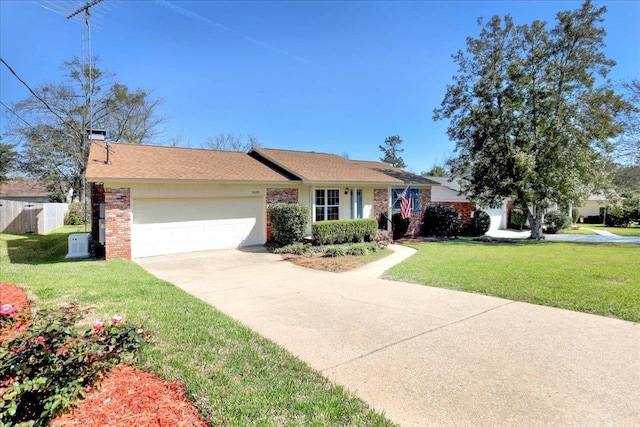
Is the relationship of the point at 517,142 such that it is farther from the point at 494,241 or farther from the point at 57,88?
the point at 57,88

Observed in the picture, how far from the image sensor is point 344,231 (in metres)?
13.7

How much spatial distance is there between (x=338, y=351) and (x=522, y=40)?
1863cm

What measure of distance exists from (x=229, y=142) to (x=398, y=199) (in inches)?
1065

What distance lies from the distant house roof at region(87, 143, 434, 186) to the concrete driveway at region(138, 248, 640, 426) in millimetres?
5387

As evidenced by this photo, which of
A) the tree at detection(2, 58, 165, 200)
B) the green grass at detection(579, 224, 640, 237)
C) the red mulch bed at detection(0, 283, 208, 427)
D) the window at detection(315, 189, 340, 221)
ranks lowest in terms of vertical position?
the red mulch bed at detection(0, 283, 208, 427)

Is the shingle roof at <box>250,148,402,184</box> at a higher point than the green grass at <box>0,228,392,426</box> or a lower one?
higher

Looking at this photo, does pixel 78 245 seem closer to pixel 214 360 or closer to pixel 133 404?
pixel 214 360

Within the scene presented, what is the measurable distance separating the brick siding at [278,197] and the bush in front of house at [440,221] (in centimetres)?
835

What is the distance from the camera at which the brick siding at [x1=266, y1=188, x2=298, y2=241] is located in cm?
1349

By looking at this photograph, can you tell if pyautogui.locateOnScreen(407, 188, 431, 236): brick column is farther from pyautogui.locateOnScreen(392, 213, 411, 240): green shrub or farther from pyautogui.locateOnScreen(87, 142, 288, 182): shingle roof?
pyautogui.locateOnScreen(87, 142, 288, 182): shingle roof

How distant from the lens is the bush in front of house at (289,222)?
41.1ft

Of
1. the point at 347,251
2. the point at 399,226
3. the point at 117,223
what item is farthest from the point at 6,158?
the point at 399,226

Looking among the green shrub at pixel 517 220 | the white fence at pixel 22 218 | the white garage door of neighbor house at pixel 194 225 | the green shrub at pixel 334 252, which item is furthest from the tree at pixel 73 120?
the green shrub at pixel 517 220

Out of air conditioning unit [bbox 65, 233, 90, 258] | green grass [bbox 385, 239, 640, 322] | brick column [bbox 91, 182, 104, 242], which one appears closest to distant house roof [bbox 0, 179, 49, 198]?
brick column [bbox 91, 182, 104, 242]
